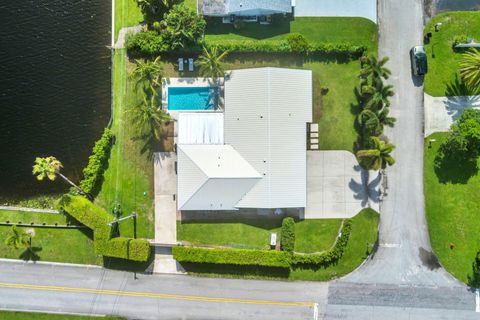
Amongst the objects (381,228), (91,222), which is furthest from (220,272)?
(381,228)

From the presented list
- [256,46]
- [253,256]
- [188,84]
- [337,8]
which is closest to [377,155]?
[253,256]

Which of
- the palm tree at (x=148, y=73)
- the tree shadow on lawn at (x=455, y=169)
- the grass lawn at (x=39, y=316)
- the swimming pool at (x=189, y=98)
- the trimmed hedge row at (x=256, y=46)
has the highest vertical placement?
the trimmed hedge row at (x=256, y=46)

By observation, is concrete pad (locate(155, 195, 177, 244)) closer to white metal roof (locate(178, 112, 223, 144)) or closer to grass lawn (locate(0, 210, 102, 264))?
white metal roof (locate(178, 112, 223, 144))

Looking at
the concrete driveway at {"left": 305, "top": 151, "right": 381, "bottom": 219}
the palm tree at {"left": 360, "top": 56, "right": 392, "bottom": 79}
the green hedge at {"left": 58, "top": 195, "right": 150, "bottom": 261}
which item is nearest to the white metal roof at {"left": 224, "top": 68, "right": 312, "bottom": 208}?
the concrete driveway at {"left": 305, "top": 151, "right": 381, "bottom": 219}

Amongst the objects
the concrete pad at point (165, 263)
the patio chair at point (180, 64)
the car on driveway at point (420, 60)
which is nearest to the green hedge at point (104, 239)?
the concrete pad at point (165, 263)

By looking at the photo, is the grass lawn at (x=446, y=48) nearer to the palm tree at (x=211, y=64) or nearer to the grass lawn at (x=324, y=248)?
the grass lawn at (x=324, y=248)
